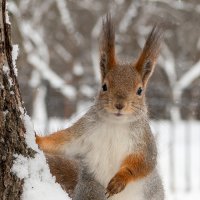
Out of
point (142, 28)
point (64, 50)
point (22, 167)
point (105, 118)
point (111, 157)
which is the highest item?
point (22, 167)

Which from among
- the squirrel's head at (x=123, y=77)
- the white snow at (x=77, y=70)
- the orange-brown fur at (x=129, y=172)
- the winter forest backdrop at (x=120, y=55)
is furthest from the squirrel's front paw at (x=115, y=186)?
the white snow at (x=77, y=70)

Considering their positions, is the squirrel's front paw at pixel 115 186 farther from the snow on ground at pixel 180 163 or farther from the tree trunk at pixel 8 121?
the snow on ground at pixel 180 163

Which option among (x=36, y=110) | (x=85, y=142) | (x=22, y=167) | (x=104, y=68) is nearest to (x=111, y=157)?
(x=85, y=142)

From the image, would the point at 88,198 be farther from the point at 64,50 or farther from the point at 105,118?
the point at 64,50

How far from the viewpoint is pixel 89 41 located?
13102 mm

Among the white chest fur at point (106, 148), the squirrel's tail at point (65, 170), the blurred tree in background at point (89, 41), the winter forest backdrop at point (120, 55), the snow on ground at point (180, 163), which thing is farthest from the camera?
the blurred tree in background at point (89, 41)

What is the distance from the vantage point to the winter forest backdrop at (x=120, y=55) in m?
7.50

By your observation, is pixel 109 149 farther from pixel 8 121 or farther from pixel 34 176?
pixel 8 121

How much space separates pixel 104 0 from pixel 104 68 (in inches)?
379

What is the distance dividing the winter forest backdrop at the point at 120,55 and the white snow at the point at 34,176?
392cm

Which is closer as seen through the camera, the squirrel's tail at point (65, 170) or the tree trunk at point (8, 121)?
the tree trunk at point (8, 121)

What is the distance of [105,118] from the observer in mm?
2238

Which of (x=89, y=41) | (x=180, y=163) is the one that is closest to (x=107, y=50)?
(x=180, y=163)

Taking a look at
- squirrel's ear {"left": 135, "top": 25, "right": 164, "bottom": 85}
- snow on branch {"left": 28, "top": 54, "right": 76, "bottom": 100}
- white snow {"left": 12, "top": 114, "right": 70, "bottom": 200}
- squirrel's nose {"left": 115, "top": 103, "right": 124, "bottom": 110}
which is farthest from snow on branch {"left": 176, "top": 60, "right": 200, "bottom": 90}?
white snow {"left": 12, "top": 114, "right": 70, "bottom": 200}
